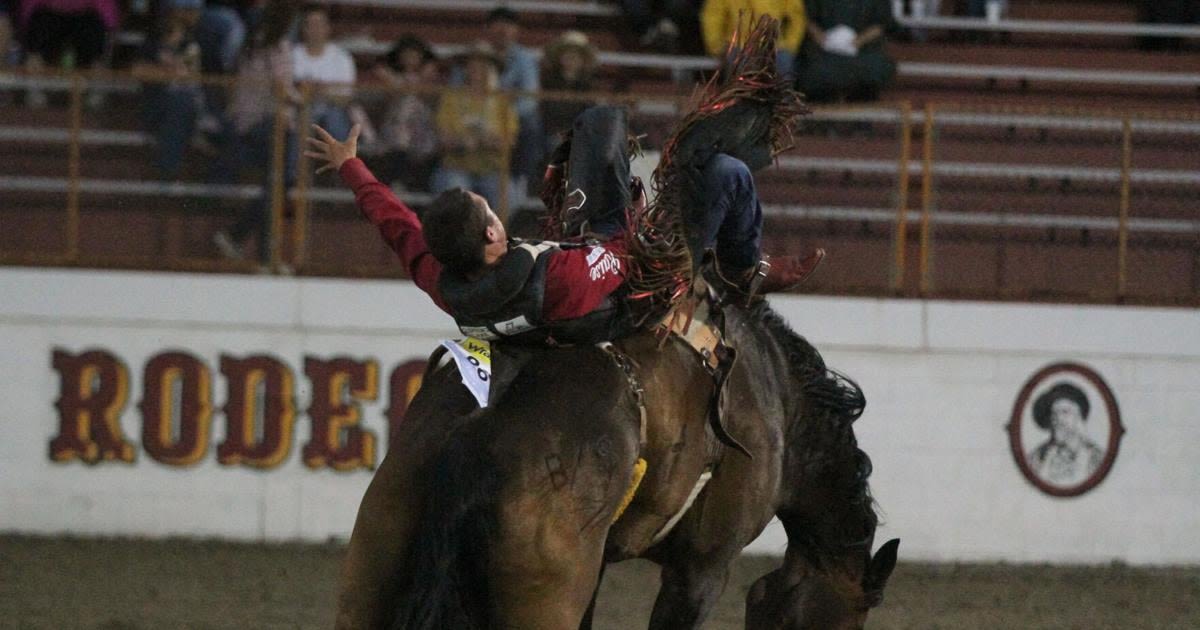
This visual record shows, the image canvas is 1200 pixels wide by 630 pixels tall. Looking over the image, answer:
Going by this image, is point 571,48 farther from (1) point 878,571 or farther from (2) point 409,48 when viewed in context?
(1) point 878,571

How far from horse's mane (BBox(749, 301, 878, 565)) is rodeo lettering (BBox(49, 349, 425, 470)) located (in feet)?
13.5

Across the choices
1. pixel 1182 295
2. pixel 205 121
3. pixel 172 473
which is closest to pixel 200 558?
pixel 172 473

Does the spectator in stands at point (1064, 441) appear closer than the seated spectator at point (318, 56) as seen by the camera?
Yes

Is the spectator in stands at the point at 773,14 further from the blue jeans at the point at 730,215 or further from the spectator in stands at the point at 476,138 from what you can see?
the blue jeans at the point at 730,215

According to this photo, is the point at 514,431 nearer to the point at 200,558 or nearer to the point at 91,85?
the point at 200,558

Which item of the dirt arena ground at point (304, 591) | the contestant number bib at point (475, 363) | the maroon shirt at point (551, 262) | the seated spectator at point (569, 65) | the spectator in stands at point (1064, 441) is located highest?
the seated spectator at point (569, 65)

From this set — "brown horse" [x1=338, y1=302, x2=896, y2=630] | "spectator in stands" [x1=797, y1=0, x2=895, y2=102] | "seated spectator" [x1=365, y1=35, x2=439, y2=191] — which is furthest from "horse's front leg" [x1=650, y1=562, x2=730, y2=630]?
"spectator in stands" [x1=797, y1=0, x2=895, y2=102]

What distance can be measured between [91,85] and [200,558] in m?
2.65

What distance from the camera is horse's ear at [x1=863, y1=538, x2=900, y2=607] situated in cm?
514

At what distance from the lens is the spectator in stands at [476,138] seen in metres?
9.02

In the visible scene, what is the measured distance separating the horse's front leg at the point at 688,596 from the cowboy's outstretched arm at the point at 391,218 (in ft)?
3.72

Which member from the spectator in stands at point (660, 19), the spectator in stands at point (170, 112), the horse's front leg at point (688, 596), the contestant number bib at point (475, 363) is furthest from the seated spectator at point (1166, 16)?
the contestant number bib at point (475, 363)

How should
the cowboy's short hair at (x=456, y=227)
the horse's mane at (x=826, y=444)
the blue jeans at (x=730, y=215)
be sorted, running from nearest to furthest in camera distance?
the cowboy's short hair at (x=456, y=227)
the blue jeans at (x=730, y=215)
the horse's mane at (x=826, y=444)

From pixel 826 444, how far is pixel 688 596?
2.41 ft
